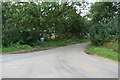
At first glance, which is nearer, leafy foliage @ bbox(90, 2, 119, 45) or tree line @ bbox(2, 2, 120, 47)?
leafy foliage @ bbox(90, 2, 119, 45)

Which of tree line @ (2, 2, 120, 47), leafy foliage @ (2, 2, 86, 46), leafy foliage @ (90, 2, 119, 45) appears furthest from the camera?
leafy foliage @ (2, 2, 86, 46)

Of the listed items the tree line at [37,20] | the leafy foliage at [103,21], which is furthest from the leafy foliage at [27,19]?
the leafy foliage at [103,21]

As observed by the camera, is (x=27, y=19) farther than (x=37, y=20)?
No

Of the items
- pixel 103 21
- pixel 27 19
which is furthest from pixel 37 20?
pixel 103 21

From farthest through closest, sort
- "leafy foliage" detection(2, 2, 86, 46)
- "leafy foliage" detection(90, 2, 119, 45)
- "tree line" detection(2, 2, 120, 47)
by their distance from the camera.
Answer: "leafy foliage" detection(2, 2, 86, 46)
"tree line" detection(2, 2, 120, 47)
"leafy foliage" detection(90, 2, 119, 45)

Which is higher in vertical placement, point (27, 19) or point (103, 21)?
point (27, 19)

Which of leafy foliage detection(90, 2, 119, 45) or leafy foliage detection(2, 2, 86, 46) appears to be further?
leafy foliage detection(2, 2, 86, 46)

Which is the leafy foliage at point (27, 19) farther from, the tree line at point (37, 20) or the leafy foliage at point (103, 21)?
the leafy foliage at point (103, 21)

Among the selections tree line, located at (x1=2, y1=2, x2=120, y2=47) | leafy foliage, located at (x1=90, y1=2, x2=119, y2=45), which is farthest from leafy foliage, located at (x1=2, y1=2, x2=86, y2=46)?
leafy foliage, located at (x1=90, y1=2, x2=119, y2=45)

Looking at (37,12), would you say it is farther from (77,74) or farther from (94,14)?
(77,74)

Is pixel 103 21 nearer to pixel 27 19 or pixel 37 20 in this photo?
pixel 37 20

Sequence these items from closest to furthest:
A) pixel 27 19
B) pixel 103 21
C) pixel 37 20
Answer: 1. pixel 27 19
2. pixel 103 21
3. pixel 37 20

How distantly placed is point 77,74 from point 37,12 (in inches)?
308

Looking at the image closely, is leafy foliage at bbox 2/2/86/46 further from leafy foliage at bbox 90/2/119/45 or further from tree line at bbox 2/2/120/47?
leafy foliage at bbox 90/2/119/45
